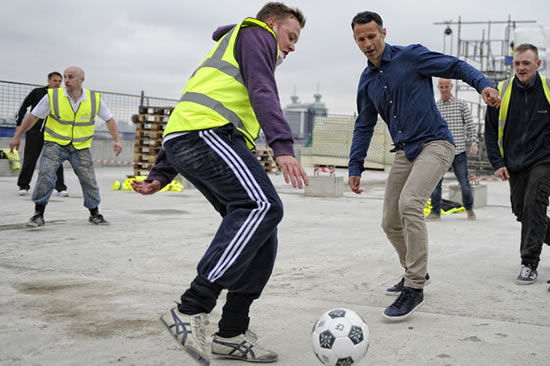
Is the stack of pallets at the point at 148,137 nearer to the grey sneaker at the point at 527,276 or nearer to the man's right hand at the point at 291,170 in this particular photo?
the grey sneaker at the point at 527,276

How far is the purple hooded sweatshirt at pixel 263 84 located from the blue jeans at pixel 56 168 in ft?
17.7

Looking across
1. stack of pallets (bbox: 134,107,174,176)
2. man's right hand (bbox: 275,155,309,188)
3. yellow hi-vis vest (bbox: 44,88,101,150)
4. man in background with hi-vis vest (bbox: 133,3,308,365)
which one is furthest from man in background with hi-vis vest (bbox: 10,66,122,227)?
stack of pallets (bbox: 134,107,174,176)

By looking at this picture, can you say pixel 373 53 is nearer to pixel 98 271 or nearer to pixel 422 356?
pixel 422 356

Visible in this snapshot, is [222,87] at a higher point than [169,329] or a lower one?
higher

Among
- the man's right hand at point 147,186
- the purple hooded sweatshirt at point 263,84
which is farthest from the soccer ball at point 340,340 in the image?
the man's right hand at point 147,186

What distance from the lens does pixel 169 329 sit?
2.84 meters

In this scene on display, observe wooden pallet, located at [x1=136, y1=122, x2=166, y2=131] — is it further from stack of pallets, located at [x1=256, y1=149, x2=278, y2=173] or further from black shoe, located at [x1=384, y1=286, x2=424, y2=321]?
black shoe, located at [x1=384, y1=286, x2=424, y2=321]

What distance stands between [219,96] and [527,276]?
10.5ft

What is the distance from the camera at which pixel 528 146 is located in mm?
5121

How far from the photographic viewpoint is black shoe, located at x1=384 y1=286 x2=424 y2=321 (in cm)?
382

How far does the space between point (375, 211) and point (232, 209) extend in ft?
25.3

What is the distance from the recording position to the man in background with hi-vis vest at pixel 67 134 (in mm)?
7770

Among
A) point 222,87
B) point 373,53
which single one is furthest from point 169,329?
point 373,53

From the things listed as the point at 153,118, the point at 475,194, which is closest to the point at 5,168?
the point at 153,118
